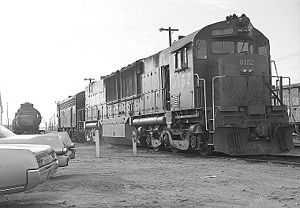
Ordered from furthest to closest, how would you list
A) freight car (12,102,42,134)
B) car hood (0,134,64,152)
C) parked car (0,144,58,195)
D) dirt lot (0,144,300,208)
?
freight car (12,102,42,134) → car hood (0,134,64,152) → dirt lot (0,144,300,208) → parked car (0,144,58,195)

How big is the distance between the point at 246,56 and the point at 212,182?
596 centimetres

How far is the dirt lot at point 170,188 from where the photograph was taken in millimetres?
5688

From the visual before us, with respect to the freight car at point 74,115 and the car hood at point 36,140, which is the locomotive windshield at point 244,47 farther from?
the freight car at point 74,115

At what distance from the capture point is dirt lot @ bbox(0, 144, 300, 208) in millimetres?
5688

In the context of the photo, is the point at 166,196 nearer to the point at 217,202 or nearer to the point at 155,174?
the point at 217,202

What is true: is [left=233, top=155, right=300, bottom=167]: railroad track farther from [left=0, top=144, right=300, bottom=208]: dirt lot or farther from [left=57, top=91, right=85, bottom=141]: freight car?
[left=57, top=91, right=85, bottom=141]: freight car

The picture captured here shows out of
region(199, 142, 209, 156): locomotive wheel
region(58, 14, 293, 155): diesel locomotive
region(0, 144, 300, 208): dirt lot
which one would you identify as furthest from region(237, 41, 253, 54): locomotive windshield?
region(0, 144, 300, 208): dirt lot

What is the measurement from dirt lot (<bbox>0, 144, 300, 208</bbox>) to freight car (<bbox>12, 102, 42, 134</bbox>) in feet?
72.7

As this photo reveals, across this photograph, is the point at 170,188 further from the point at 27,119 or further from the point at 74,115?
the point at 27,119

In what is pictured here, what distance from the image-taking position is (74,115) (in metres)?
31.2

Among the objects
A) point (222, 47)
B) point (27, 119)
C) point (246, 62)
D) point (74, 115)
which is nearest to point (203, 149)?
point (246, 62)

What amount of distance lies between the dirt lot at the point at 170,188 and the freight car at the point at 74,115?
19738 mm

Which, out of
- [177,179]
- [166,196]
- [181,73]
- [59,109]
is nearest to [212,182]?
[177,179]

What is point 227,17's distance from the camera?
13125 mm
